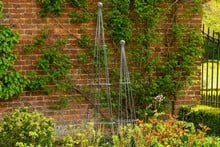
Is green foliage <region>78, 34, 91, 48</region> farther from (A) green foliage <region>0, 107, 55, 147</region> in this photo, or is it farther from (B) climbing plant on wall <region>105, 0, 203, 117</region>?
(A) green foliage <region>0, 107, 55, 147</region>

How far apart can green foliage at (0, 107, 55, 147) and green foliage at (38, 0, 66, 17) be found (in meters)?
2.71

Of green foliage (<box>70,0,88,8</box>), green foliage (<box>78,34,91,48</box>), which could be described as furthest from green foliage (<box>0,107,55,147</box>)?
green foliage (<box>70,0,88,8</box>)

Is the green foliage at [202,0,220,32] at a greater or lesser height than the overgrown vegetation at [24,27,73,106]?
greater

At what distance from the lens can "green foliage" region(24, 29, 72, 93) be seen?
8391 mm

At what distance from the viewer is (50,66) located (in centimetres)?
853

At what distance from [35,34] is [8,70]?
67 centimetres

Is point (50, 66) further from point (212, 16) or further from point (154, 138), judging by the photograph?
point (212, 16)

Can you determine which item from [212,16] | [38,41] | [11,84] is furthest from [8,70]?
[212,16]

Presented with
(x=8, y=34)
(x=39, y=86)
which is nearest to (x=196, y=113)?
(x=39, y=86)

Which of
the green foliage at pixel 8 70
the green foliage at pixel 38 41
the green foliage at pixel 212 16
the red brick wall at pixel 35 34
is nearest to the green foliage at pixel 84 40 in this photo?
the red brick wall at pixel 35 34

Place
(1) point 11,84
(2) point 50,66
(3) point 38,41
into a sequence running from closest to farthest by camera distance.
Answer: (1) point 11,84
(3) point 38,41
(2) point 50,66

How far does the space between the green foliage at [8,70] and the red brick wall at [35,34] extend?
0.16 metres

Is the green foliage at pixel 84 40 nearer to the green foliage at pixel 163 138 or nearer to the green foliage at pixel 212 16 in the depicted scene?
the green foliage at pixel 163 138

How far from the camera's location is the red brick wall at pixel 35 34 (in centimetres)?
836
